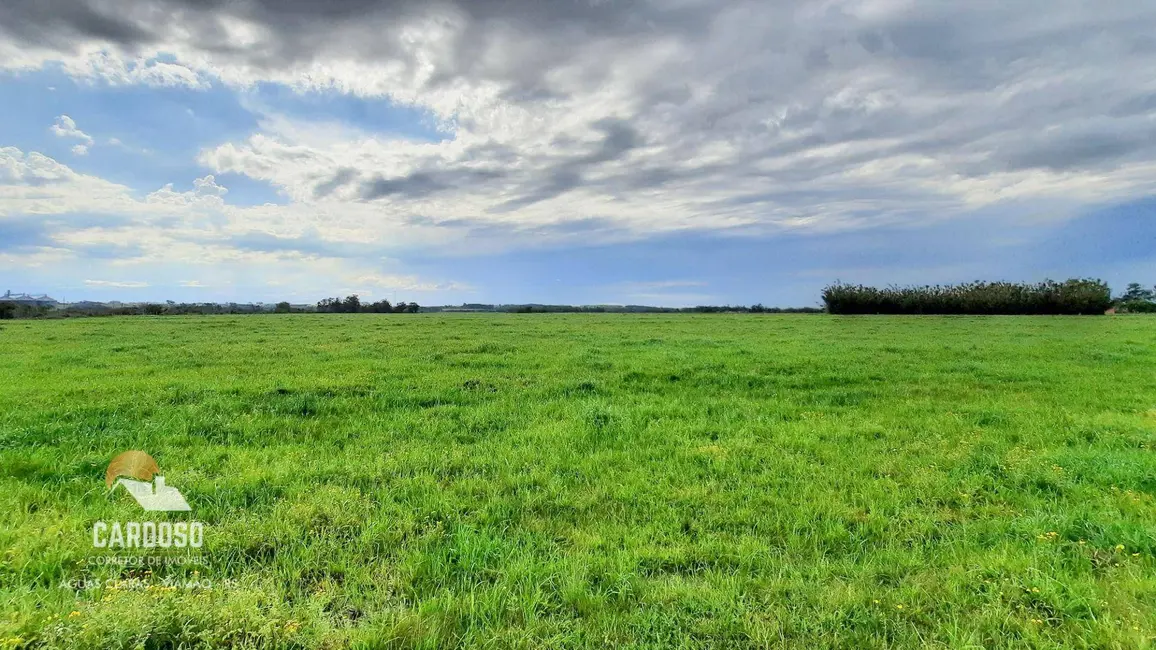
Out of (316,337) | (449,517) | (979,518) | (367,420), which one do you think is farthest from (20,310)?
(979,518)

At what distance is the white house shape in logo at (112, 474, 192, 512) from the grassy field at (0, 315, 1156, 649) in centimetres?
13

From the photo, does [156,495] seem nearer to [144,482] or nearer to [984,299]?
[144,482]

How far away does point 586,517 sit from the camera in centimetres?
538

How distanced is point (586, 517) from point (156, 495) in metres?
4.46

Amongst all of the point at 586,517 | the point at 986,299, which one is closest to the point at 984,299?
the point at 986,299

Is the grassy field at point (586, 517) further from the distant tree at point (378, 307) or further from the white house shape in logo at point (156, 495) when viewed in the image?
the distant tree at point (378, 307)

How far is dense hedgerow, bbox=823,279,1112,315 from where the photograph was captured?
58.6 m

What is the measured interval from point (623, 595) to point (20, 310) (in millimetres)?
72312

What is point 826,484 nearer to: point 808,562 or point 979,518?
point 979,518

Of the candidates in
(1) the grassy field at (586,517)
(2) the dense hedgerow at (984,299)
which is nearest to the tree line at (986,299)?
(2) the dense hedgerow at (984,299)

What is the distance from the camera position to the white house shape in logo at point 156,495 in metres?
5.38

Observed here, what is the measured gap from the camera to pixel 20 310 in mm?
52656

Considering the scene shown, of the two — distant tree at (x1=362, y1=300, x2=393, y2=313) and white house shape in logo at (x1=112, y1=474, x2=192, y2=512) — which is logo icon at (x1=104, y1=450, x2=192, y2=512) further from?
distant tree at (x1=362, y1=300, x2=393, y2=313)

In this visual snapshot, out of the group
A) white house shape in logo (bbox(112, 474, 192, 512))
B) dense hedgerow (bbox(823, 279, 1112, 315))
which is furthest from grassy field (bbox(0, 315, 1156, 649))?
dense hedgerow (bbox(823, 279, 1112, 315))
